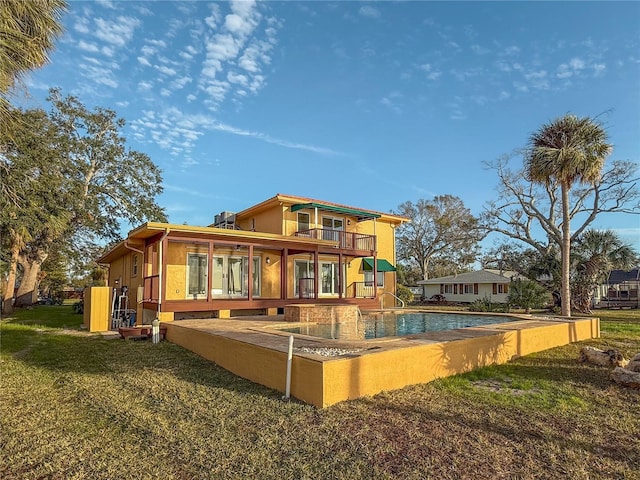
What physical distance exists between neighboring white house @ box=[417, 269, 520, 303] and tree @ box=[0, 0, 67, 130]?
3849cm

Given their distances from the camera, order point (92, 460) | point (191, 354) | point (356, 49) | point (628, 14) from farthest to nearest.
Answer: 1. point (356, 49)
2. point (628, 14)
3. point (191, 354)
4. point (92, 460)

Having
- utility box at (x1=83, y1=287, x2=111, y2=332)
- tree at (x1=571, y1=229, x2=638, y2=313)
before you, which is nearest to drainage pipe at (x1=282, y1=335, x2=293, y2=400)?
utility box at (x1=83, y1=287, x2=111, y2=332)

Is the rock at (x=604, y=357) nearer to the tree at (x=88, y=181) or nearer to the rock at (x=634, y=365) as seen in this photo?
the rock at (x=634, y=365)

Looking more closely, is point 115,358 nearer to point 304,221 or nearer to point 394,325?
point 394,325

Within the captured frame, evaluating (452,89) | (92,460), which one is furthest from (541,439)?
(452,89)

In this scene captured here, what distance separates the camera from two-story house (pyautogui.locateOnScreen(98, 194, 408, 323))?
15.1 meters

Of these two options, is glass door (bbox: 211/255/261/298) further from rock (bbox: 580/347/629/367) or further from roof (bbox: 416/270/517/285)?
roof (bbox: 416/270/517/285)

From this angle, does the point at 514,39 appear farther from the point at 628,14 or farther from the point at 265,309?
the point at 265,309

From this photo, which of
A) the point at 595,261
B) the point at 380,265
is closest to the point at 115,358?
the point at 380,265

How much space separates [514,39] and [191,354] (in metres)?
14.8

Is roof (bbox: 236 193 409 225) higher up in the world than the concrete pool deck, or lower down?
Answer: higher up

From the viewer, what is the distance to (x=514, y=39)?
1421 cm

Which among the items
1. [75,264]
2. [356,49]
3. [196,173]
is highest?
[356,49]

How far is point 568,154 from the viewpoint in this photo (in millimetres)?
15242
